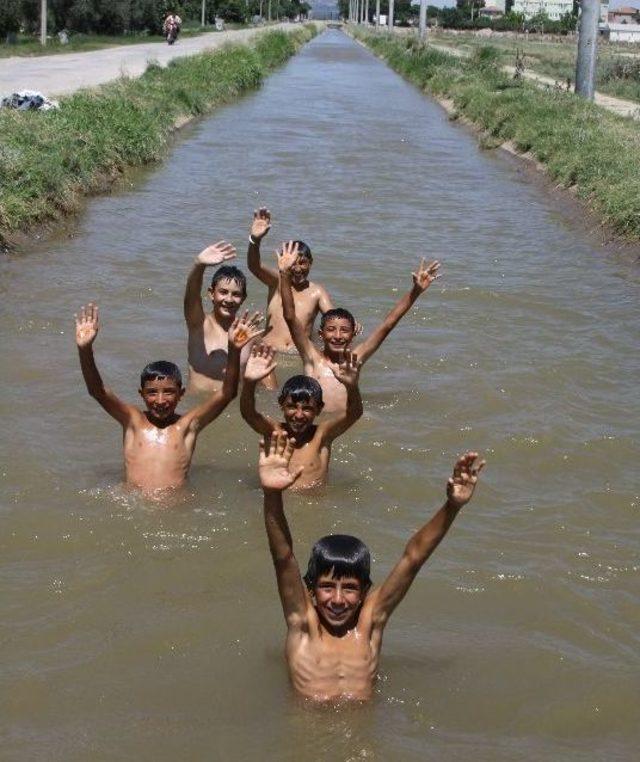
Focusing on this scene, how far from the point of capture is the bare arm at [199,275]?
6375 mm

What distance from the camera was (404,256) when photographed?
1280cm

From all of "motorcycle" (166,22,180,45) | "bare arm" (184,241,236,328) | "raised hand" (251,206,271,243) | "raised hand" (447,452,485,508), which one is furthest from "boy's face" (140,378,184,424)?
"motorcycle" (166,22,180,45)

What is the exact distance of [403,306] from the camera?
652 centimetres

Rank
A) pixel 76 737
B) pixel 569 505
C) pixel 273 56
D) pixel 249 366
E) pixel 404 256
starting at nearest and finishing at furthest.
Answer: pixel 76 737, pixel 249 366, pixel 569 505, pixel 404 256, pixel 273 56

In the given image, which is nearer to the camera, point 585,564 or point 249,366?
point 249,366

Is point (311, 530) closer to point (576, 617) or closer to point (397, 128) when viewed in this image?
point (576, 617)

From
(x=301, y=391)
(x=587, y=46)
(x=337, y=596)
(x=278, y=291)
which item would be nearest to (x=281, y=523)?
(x=337, y=596)

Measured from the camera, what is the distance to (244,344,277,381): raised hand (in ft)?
15.0

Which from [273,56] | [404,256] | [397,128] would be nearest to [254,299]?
[404,256]

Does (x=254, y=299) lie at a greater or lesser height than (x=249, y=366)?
lesser

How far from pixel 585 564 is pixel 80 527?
255 cm

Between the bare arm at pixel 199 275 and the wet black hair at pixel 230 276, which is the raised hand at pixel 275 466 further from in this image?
the wet black hair at pixel 230 276

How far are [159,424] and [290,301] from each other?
1.27 meters

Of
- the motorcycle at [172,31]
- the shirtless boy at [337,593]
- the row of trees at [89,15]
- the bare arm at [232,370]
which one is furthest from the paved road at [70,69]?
the shirtless boy at [337,593]
